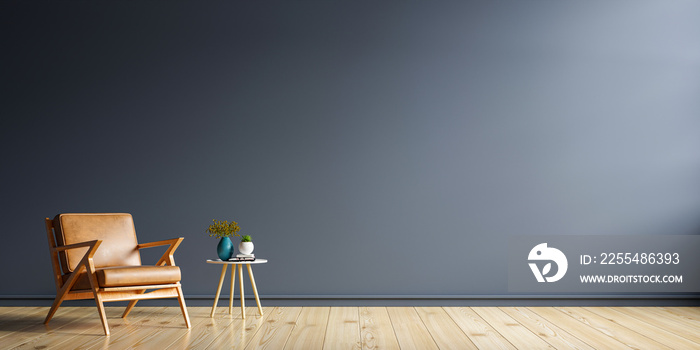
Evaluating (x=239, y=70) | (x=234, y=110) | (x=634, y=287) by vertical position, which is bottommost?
(x=634, y=287)

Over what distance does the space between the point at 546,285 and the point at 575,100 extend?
5.41 feet

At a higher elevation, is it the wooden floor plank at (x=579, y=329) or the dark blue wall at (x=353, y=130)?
the dark blue wall at (x=353, y=130)

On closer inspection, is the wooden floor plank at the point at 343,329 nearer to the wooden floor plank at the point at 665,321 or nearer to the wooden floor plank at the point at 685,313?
the wooden floor plank at the point at 665,321

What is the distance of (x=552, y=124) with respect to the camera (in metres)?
4.94

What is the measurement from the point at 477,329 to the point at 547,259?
1405 millimetres

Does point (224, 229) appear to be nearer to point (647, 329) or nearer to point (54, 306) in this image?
point (54, 306)

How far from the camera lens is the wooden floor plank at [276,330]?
3.31 m

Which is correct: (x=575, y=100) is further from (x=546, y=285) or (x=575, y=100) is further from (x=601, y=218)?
(x=546, y=285)

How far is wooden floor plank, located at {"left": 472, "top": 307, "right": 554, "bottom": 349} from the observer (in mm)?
3334

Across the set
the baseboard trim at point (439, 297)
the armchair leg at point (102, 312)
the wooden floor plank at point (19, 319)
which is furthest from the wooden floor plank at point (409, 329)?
the wooden floor plank at point (19, 319)

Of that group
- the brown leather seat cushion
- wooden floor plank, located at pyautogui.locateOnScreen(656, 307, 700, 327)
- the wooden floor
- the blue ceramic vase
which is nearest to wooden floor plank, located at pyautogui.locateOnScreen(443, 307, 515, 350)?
the wooden floor

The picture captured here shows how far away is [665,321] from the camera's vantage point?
A: 4.08 metres

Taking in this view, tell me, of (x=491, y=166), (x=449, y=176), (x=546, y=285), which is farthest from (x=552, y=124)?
(x=546, y=285)

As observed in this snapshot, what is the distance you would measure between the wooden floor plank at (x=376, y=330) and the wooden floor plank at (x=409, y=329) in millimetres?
41
